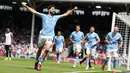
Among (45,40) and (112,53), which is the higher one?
(45,40)

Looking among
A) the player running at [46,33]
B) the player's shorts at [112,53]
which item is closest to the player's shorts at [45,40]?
the player running at [46,33]

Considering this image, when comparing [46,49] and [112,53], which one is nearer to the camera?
[46,49]

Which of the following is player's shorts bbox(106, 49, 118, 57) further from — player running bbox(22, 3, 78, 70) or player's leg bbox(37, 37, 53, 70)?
player's leg bbox(37, 37, 53, 70)

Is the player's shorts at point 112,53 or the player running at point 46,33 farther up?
the player running at point 46,33

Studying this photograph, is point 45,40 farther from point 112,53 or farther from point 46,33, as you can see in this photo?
point 112,53

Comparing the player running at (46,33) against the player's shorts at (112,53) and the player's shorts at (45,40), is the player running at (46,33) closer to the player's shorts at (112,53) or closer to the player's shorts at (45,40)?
the player's shorts at (45,40)

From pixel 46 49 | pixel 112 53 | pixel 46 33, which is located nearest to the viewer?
pixel 46 49

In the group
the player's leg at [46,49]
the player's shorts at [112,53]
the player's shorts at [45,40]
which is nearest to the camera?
the player's leg at [46,49]

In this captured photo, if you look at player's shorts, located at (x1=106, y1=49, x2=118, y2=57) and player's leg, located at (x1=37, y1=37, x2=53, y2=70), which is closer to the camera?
player's leg, located at (x1=37, y1=37, x2=53, y2=70)

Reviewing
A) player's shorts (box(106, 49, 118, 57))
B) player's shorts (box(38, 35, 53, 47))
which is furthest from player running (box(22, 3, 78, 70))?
player's shorts (box(106, 49, 118, 57))

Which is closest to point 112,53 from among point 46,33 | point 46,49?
point 46,33

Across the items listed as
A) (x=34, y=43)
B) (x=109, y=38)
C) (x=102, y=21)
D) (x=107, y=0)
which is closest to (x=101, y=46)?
(x=107, y=0)

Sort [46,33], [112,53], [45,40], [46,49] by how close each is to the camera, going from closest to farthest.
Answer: [46,49], [45,40], [46,33], [112,53]

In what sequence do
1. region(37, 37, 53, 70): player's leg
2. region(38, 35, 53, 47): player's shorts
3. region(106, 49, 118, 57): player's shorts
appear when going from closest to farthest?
region(37, 37, 53, 70): player's leg < region(38, 35, 53, 47): player's shorts < region(106, 49, 118, 57): player's shorts
